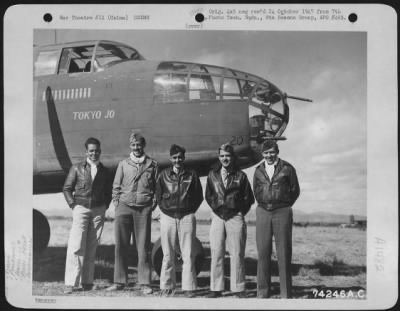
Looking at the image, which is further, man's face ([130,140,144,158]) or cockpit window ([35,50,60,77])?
cockpit window ([35,50,60,77])

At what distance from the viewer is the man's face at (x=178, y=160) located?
15.9 feet

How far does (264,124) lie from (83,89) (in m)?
1.97

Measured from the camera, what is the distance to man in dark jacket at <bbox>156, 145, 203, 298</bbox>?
15.8 ft

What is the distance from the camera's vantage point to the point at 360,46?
5.01 metres

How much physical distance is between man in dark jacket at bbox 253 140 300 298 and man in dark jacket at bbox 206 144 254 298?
15 centimetres

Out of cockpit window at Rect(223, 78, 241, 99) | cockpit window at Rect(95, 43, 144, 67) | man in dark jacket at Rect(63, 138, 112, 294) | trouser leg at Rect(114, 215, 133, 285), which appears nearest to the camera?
cockpit window at Rect(223, 78, 241, 99)

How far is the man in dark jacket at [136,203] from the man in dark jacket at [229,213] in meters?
0.63

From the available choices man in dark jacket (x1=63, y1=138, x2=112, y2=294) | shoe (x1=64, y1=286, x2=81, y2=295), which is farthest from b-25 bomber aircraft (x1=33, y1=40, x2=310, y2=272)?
shoe (x1=64, y1=286, x2=81, y2=295)

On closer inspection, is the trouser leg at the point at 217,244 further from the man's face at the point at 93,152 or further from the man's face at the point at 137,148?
the man's face at the point at 93,152

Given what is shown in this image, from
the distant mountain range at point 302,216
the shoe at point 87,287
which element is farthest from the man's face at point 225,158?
the shoe at point 87,287

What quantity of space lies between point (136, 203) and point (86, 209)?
1.84 feet

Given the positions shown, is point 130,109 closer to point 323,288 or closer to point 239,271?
point 239,271

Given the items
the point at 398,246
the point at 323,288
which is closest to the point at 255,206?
the point at 323,288

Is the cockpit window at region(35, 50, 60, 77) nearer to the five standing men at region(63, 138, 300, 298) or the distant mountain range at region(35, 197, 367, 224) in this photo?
the five standing men at region(63, 138, 300, 298)
